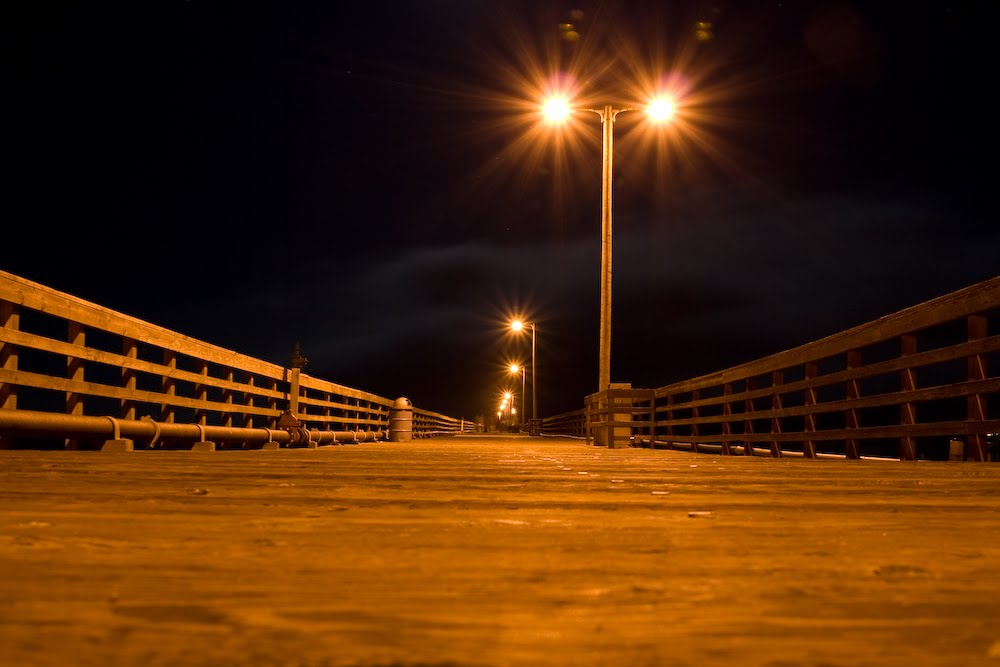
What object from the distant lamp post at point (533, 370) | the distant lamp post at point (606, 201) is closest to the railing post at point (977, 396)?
the distant lamp post at point (606, 201)

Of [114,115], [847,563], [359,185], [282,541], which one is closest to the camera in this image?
[847,563]

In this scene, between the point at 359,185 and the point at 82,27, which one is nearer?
the point at 82,27

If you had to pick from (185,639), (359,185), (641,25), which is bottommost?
(185,639)

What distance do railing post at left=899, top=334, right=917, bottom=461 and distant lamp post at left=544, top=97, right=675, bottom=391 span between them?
20.7 feet

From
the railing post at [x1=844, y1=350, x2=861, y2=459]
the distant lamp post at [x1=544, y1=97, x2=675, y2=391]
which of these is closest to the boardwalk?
the railing post at [x1=844, y1=350, x2=861, y2=459]

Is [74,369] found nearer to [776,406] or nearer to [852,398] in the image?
[852,398]

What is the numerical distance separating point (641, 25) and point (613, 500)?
48.9 feet

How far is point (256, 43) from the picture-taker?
128ft

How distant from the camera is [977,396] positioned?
468 centimetres

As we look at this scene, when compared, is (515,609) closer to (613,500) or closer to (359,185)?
(613,500)

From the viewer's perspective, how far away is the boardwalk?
728 millimetres

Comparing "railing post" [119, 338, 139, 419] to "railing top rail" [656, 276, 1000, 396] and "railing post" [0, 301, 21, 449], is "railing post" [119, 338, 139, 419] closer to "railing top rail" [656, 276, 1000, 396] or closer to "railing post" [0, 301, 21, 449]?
"railing post" [0, 301, 21, 449]

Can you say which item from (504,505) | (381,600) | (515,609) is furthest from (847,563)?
(504,505)

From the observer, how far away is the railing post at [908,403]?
17.6 feet
